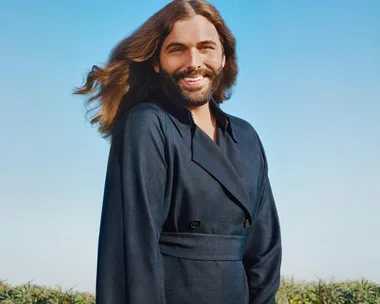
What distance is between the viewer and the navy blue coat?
9.73 ft

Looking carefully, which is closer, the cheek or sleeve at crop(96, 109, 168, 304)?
sleeve at crop(96, 109, 168, 304)

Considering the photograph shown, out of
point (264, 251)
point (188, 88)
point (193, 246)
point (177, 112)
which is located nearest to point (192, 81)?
point (188, 88)

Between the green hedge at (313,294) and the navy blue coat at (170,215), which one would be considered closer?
the navy blue coat at (170,215)

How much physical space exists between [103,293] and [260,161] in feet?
3.74

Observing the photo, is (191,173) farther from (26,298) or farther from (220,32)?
(26,298)

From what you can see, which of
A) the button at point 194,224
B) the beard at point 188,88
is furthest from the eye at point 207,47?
the button at point 194,224

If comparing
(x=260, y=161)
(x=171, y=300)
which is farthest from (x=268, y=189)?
(x=171, y=300)

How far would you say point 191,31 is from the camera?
3.25 meters

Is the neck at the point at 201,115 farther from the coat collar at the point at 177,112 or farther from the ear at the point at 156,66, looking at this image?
the ear at the point at 156,66

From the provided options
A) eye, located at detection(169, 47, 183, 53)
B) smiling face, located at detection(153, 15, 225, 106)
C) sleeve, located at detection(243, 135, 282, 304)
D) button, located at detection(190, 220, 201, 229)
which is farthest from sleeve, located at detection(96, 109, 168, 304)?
sleeve, located at detection(243, 135, 282, 304)

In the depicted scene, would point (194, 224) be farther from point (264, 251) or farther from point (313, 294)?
point (313, 294)

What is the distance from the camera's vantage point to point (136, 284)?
9.53 feet

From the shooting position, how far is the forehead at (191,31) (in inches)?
128

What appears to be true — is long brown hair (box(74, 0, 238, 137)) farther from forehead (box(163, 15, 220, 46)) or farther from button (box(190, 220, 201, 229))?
button (box(190, 220, 201, 229))
